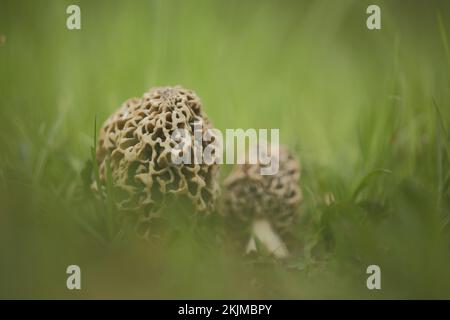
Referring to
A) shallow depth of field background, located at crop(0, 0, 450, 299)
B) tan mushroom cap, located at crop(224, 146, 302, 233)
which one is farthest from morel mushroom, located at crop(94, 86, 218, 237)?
tan mushroom cap, located at crop(224, 146, 302, 233)

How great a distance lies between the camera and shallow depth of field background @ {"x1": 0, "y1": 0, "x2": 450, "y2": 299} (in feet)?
5.63

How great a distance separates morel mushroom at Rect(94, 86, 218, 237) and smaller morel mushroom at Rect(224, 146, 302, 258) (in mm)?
228

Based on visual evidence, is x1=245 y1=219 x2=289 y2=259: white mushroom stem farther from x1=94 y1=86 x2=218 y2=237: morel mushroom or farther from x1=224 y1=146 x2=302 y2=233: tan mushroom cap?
x1=94 y1=86 x2=218 y2=237: morel mushroom

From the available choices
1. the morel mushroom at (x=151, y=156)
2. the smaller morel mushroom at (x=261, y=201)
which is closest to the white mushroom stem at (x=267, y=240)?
the smaller morel mushroom at (x=261, y=201)

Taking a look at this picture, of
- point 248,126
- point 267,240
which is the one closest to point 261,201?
point 267,240

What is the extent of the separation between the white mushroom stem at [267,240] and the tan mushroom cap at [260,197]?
0.07 feet

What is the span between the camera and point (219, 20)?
7.88 ft

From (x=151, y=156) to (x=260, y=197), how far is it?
467 mm

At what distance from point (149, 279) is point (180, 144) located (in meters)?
0.43

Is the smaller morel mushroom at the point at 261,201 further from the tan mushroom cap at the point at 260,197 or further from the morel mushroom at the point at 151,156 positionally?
the morel mushroom at the point at 151,156

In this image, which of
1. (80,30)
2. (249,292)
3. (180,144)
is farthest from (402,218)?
(80,30)

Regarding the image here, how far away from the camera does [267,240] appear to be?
6.36 ft

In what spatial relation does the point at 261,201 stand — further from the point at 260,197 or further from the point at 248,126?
the point at 248,126

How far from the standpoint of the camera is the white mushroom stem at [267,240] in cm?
187
